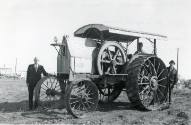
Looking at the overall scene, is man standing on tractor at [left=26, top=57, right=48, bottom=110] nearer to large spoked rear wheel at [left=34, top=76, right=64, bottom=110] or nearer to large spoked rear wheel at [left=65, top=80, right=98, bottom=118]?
large spoked rear wheel at [left=34, top=76, right=64, bottom=110]

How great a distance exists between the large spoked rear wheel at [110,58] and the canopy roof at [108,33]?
1.36ft

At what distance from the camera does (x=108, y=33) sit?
1167 cm

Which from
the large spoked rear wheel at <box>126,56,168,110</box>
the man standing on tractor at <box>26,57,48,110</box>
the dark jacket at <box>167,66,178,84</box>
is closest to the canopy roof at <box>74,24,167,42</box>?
the large spoked rear wheel at <box>126,56,168,110</box>

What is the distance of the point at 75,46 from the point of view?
10.3 metres

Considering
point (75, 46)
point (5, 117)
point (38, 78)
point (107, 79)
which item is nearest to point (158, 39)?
point (107, 79)

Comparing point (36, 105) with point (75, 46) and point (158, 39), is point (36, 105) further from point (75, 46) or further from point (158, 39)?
point (158, 39)

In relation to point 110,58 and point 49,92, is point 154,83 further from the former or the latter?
point 49,92

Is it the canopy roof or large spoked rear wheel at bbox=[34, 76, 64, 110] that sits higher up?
the canopy roof

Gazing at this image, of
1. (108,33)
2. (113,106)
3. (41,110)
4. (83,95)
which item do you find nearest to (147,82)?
(113,106)

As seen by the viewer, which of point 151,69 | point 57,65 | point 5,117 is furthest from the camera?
point 151,69

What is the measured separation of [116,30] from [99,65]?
1.33m

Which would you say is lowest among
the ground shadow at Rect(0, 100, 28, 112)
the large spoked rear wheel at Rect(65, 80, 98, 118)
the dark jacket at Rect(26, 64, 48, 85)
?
the ground shadow at Rect(0, 100, 28, 112)

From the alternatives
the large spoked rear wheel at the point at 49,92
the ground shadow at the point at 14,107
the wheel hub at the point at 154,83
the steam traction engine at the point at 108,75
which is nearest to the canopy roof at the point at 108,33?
the steam traction engine at the point at 108,75

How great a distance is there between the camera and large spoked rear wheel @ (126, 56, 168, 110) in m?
10.8
